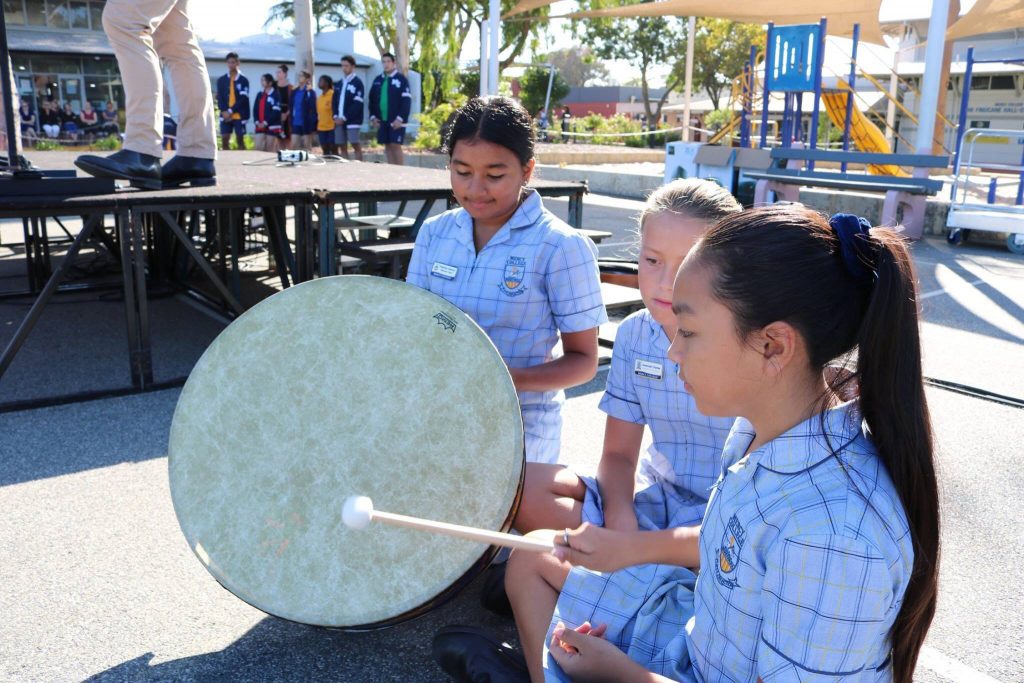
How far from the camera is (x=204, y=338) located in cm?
483

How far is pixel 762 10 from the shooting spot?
13320 mm

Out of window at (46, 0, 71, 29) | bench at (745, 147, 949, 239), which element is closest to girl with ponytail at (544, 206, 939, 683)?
bench at (745, 147, 949, 239)

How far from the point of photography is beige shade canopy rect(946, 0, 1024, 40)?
12.9m

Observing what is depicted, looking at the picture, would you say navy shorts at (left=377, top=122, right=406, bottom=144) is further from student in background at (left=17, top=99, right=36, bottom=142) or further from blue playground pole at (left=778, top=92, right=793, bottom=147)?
student in background at (left=17, top=99, right=36, bottom=142)

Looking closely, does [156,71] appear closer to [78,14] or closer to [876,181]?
[876,181]

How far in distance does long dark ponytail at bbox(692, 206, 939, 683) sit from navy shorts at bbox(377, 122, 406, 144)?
10.9 meters

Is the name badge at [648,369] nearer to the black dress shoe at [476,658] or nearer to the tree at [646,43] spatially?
the black dress shoe at [476,658]

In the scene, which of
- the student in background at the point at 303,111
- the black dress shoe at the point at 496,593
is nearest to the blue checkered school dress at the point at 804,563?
the black dress shoe at the point at 496,593

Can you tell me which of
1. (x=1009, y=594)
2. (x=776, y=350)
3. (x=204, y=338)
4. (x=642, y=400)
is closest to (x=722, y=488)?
(x=776, y=350)

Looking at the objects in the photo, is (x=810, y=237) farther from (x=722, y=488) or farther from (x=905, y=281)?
(x=722, y=488)

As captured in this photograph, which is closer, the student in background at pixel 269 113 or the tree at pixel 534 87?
the student in background at pixel 269 113

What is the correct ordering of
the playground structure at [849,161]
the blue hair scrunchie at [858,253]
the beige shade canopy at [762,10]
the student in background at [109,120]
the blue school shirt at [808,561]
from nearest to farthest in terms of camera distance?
the blue school shirt at [808,561] → the blue hair scrunchie at [858,253] → the playground structure at [849,161] → the beige shade canopy at [762,10] → the student in background at [109,120]

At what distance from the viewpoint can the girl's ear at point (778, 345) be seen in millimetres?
1176

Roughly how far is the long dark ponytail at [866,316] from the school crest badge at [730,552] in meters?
0.22
